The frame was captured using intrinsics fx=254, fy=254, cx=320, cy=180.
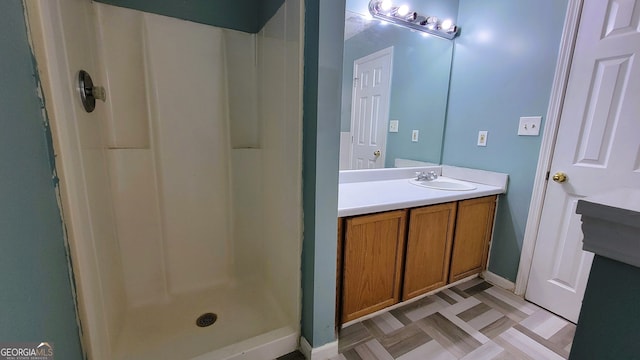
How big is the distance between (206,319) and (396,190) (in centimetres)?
139

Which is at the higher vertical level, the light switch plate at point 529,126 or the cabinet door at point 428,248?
the light switch plate at point 529,126

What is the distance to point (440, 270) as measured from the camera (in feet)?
5.63

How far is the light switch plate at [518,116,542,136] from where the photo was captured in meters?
1.66

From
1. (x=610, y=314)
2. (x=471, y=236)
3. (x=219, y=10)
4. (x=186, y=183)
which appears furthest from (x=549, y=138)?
(x=186, y=183)

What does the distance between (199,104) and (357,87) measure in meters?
1.06

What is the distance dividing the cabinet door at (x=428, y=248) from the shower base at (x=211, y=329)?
78cm

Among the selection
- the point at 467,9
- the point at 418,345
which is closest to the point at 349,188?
the point at 418,345

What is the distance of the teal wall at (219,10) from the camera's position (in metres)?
A: 1.33

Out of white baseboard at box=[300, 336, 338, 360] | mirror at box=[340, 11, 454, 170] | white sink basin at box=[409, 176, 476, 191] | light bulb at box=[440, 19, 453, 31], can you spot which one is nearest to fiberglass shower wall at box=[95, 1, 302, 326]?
white baseboard at box=[300, 336, 338, 360]

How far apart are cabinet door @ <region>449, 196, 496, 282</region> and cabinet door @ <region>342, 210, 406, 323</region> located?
53cm

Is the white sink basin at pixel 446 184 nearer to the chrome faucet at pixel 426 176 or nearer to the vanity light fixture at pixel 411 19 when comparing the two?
the chrome faucet at pixel 426 176

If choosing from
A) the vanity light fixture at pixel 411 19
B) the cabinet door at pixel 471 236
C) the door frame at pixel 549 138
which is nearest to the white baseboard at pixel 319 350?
the cabinet door at pixel 471 236

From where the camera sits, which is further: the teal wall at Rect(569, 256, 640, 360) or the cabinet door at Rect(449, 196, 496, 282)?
the cabinet door at Rect(449, 196, 496, 282)

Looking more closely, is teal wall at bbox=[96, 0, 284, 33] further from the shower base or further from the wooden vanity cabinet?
the shower base
